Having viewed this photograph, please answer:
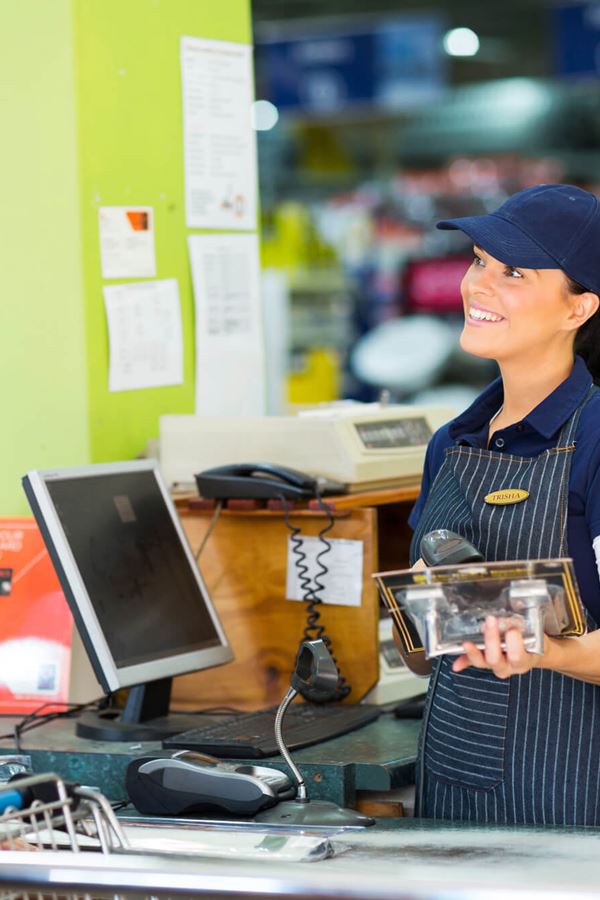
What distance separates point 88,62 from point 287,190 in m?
9.10

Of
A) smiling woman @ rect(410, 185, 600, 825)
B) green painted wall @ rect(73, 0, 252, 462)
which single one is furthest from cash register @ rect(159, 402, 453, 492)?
smiling woman @ rect(410, 185, 600, 825)

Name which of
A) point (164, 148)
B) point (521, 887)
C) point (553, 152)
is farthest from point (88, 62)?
point (553, 152)

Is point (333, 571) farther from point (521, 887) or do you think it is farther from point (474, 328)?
point (521, 887)

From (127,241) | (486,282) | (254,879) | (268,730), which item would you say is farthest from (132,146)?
(254,879)

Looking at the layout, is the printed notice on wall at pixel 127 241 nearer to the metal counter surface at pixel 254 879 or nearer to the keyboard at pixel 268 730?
the keyboard at pixel 268 730

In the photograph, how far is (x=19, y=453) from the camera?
3.19 m

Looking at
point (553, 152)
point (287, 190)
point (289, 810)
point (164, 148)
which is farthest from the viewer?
point (287, 190)

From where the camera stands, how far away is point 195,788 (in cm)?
215

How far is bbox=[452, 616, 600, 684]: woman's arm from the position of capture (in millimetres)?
1857

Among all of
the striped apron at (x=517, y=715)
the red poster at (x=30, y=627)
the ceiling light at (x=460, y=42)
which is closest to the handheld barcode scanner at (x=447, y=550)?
the striped apron at (x=517, y=715)

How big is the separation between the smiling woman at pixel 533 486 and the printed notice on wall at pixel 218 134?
134 centimetres

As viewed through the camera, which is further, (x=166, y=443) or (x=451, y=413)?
(x=451, y=413)

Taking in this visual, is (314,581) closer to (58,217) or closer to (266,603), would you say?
(266,603)

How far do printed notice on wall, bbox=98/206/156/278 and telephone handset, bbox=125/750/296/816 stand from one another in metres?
1.31
